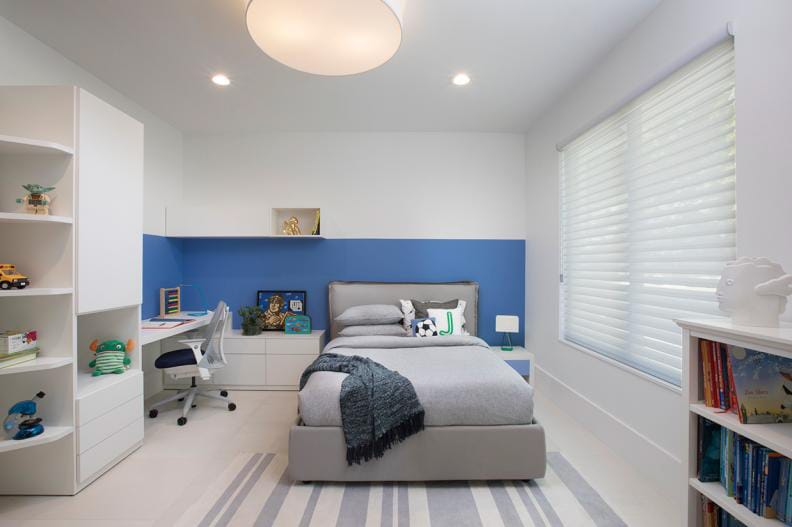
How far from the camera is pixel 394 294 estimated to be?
427 centimetres

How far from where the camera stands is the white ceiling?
229 cm

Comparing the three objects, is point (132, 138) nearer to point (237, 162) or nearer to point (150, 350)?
point (237, 162)

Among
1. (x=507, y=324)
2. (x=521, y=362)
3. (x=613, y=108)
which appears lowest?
(x=521, y=362)

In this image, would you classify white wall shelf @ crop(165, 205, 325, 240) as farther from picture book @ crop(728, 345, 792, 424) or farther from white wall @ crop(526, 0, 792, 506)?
picture book @ crop(728, 345, 792, 424)

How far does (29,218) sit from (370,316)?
260 cm

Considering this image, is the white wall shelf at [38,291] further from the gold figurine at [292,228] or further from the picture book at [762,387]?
the picture book at [762,387]

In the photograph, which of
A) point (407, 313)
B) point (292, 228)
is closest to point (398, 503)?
point (407, 313)

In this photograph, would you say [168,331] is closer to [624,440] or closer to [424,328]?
[424,328]

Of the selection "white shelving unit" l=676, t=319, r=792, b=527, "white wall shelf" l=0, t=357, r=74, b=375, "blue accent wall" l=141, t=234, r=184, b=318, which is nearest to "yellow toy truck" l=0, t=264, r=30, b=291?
"white wall shelf" l=0, t=357, r=74, b=375

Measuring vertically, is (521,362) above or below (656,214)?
below

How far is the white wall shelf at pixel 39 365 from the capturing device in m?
2.00

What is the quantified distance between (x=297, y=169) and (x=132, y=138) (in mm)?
1893

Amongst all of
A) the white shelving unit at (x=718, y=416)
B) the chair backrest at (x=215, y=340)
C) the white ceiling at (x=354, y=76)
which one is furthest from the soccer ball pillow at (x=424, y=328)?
the white shelving unit at (x=718, y=416)

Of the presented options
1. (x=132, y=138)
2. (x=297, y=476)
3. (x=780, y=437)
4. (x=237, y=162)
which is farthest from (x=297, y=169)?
(x=780, y=437)
